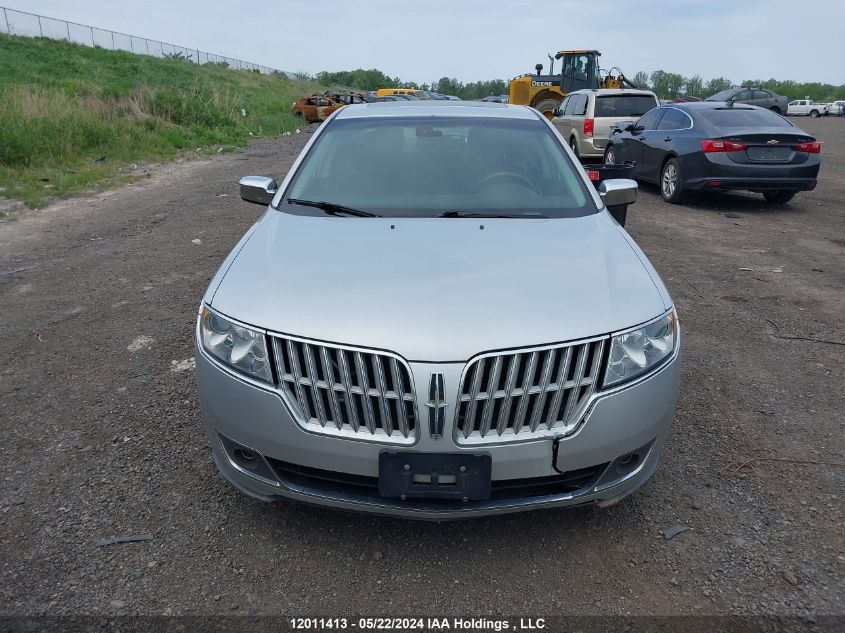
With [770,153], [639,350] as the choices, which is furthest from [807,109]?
[639,350]

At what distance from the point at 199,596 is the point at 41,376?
2.45 metres

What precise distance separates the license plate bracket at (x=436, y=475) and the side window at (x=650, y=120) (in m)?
10.2

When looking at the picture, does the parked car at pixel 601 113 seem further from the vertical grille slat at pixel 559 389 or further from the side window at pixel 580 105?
the vertical grille slat at pixel 559 389

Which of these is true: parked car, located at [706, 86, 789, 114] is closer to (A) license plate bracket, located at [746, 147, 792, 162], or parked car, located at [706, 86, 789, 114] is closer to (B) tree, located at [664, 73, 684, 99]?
(A) license plate bracket, located at [746, 147, 792, 162]

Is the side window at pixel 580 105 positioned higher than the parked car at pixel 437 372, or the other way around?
the side window at pixel 580 105

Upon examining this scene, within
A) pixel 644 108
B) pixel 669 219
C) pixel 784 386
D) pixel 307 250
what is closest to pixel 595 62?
pixel 644 108

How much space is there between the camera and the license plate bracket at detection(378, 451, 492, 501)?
221 centimetres

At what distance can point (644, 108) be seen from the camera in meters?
13.5

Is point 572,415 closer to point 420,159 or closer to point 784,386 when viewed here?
point 420,159

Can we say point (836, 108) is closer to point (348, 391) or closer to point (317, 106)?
point (317, 106)

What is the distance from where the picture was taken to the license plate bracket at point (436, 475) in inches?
87.0

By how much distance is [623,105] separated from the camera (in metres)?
13.5

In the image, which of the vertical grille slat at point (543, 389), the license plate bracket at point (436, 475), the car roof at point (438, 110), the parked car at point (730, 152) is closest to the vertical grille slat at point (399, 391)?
the license plate bracket at point (436, 475)

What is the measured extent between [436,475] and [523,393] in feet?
1.32
